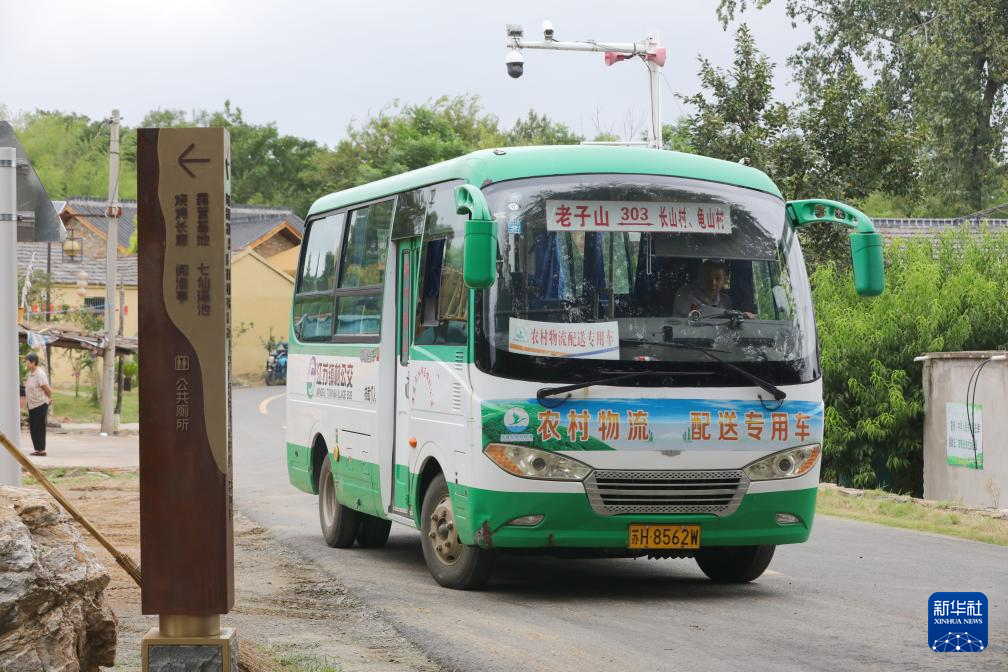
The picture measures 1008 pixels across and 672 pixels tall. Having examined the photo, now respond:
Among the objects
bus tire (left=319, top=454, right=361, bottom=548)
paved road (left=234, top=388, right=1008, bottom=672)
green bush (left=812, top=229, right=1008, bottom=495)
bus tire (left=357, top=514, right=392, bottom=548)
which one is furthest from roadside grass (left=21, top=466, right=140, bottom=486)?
green bush (left=812, top=229, right=1008, bottom=495)

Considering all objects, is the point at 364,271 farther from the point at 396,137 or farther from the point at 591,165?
the point at 396,137

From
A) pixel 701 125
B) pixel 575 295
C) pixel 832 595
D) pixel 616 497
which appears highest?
pixel 701 125

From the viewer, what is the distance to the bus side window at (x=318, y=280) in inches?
557

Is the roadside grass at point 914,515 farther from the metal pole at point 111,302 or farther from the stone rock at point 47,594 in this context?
the metal pole at point 111,302

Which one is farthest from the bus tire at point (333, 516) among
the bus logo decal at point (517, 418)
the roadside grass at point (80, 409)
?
the roadside grass at point (80, 409)

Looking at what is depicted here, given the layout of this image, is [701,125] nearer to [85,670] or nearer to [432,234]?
[432,234]

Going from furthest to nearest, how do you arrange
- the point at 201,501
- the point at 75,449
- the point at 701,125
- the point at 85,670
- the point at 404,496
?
the point at 75,449 → the point at 701,125 → the point at 404,496 → the point at 85,670 → the point at 201,501

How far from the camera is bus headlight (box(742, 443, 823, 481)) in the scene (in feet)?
33.6

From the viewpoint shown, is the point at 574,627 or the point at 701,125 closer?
the point at 574,627

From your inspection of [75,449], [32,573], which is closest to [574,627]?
[32,573]

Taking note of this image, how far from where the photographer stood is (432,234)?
11.5m

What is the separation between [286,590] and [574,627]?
2.71m

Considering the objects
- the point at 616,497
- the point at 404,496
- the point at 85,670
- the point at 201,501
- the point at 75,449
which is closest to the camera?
the point at 201,501

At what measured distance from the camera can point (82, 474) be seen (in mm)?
22375
